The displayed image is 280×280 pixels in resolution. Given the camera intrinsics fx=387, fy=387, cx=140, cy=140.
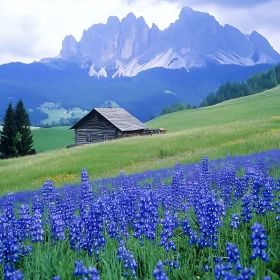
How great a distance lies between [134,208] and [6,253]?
2224 millimetres

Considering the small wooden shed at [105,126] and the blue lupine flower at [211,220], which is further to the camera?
the small wooden shed at [105,126]

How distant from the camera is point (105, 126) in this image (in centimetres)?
5231

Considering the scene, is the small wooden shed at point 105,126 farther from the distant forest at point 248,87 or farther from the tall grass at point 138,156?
the distant forest at point 248,87

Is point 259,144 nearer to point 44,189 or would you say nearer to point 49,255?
point 44,189

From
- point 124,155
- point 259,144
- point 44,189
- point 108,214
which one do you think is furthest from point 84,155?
point 108,214

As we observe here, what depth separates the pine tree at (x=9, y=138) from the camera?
59.6 metres

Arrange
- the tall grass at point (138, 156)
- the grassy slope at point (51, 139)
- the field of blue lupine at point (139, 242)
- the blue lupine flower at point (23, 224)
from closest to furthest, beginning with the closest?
the field of blue lupine at point (139, 242) < the blue lupine flower at point (23, 224) < the tall grass at point (138, 156) < the grassy slope at point (51, 139)

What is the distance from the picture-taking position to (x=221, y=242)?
5273 mm

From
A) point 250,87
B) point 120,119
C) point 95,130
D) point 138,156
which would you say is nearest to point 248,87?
point 250,87

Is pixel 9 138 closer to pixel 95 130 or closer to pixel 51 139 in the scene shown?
pixel 95 130

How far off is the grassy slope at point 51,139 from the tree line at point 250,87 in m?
60.7

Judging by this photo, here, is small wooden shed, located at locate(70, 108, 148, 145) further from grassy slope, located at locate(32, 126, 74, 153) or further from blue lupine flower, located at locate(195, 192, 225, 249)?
blue lupine flower, located at locate(195, 192, 225, 249)

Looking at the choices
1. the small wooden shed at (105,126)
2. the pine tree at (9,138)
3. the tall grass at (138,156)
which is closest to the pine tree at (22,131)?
the pine tree at (9,138)

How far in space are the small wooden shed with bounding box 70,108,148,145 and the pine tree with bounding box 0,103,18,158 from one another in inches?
429
